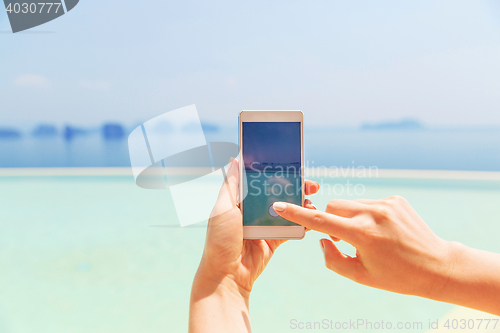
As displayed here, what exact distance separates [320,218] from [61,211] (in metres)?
5.76

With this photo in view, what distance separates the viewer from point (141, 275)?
2.96 m

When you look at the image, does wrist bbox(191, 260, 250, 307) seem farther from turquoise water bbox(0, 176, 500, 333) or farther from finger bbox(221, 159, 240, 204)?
turquoise water bbox(0, 176, 500, 333)

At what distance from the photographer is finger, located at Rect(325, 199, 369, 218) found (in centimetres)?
80

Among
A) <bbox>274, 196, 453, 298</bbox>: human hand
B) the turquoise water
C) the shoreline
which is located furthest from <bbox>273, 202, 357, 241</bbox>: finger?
the shoreline

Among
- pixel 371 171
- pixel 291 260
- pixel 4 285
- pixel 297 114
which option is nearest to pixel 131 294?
pixel 4 285

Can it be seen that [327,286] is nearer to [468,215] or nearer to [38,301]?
[38,301]

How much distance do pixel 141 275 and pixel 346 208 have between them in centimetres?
267

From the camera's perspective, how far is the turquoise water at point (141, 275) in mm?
2430

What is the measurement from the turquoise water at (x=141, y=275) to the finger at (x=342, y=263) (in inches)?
67.6

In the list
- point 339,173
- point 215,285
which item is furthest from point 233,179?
point 339,173

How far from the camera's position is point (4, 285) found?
2809 millimetres

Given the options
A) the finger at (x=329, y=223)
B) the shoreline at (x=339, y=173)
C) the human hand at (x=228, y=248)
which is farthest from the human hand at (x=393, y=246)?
the shoreline at (x=339, y=173)

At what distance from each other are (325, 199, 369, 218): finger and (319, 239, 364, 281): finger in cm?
11

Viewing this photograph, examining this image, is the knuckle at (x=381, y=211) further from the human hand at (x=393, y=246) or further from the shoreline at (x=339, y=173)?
the shoreline at (x=339, y=173)
